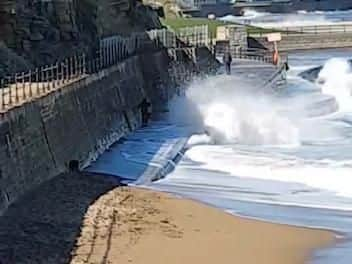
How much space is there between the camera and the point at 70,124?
26859 mm

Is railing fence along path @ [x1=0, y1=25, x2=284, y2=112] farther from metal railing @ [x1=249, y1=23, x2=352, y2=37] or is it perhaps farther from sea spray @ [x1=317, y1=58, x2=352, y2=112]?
metal railing @ [x1=249, y1=23, x2=352, y2=37]

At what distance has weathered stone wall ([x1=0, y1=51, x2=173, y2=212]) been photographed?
21.2m

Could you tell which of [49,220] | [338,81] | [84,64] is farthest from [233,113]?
[338,81]

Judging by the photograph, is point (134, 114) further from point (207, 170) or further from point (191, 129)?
point (207, 170)

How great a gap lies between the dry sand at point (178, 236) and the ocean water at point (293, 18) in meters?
75.2

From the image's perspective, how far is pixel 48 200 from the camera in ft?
70.7

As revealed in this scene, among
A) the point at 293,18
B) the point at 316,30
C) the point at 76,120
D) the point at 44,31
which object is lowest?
the point at 293,18

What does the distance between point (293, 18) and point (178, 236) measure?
3522 inches

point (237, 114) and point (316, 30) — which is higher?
point (237, 114)

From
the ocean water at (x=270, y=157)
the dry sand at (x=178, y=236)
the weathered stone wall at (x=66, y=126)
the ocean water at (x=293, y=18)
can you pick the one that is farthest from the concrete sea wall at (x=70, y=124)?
the ocean water at (x=293, y=18)

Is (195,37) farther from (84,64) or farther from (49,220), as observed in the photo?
(49,220)

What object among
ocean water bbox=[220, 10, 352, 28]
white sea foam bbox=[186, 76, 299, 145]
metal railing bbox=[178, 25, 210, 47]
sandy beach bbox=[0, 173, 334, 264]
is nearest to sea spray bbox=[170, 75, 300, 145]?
white sea foam bbox=[186, 76, 299, 145]

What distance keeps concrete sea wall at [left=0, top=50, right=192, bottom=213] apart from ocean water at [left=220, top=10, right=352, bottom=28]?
5960 centimetres

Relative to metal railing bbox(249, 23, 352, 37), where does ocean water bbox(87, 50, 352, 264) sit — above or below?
above
